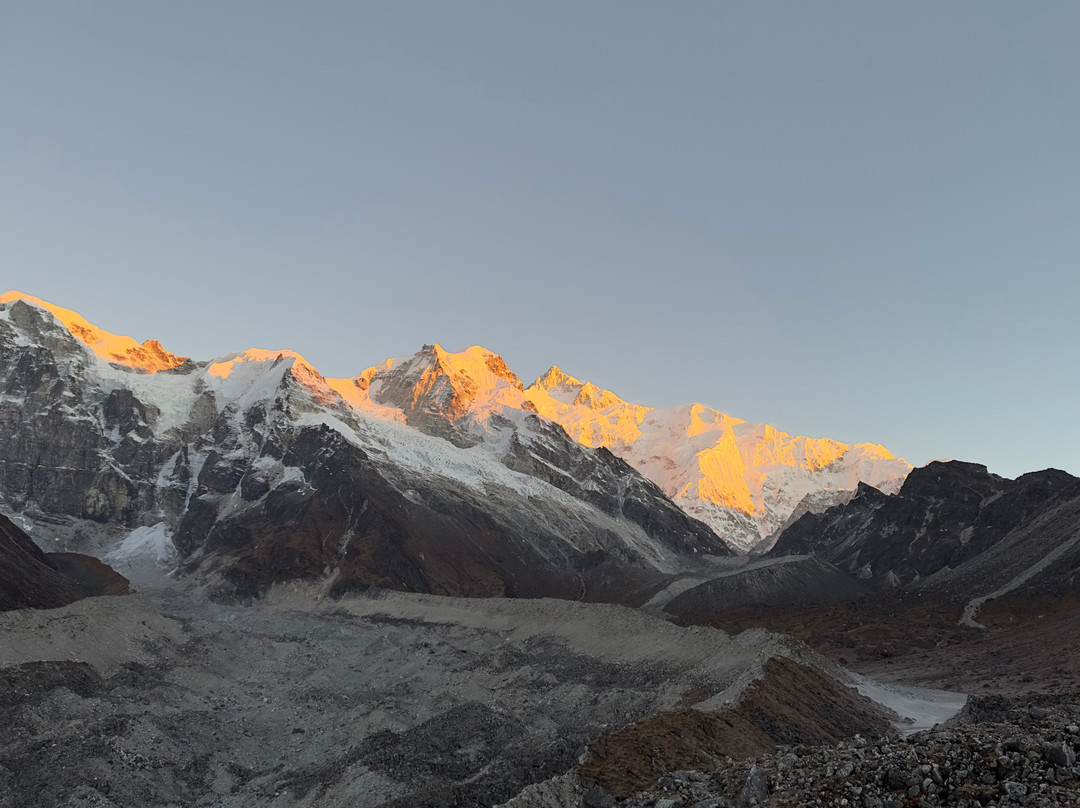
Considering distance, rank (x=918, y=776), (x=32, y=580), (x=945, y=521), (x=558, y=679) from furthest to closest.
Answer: (x=945, y=521)
(x=32, y=580)
(x=558, y=679)
(x=918, y=776)

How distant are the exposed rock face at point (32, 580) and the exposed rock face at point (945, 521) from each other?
423 ft

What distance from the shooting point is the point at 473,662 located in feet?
245

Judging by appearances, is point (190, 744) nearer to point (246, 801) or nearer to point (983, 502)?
point (246, 801)

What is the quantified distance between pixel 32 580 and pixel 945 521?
15741cm

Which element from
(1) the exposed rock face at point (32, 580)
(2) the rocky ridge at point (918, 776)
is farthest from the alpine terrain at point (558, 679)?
(1) the exposed rock face at point (32, 580)

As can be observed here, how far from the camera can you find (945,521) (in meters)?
156

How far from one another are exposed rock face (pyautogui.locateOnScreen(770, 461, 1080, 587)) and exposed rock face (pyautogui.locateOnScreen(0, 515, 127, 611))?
129 metres

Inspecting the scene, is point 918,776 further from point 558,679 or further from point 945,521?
point 945,521

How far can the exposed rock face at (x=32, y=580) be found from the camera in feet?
259

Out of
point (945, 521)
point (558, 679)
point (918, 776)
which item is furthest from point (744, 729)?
point (945, 521)

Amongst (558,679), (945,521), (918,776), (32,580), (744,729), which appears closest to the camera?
(918,776)

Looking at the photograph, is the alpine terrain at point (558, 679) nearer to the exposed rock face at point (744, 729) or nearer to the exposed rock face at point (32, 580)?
the exposed rock face at point (744, 729)

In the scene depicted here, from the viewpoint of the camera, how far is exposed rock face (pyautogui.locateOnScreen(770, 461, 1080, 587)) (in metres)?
139

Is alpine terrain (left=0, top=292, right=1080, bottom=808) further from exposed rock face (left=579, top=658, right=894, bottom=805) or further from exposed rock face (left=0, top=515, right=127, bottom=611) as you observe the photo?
exposed rock face (left=0, top=515, right=127, bottom=611)
